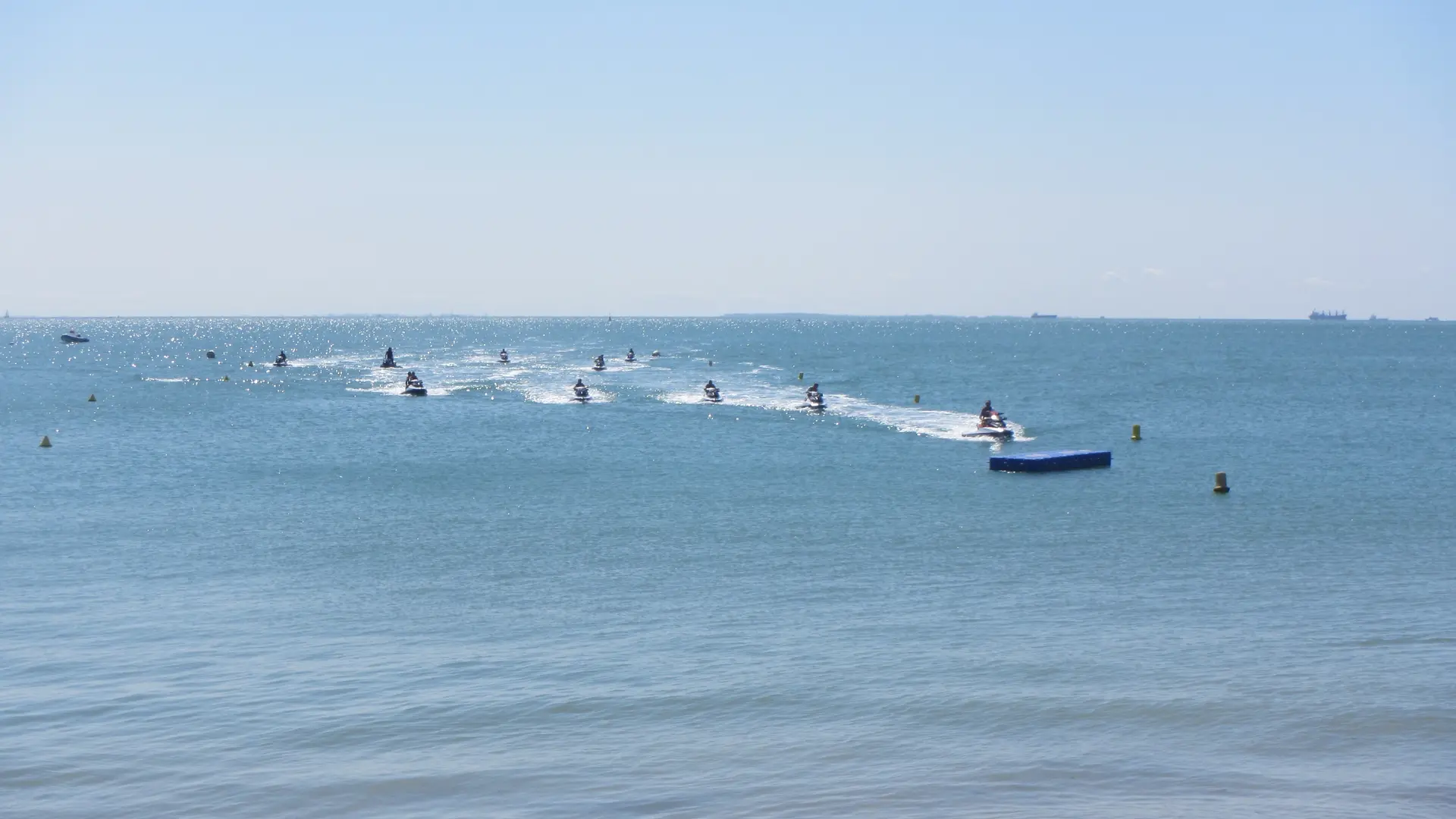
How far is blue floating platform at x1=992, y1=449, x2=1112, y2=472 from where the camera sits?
54.6 metres

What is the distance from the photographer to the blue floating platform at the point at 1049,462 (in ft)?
179

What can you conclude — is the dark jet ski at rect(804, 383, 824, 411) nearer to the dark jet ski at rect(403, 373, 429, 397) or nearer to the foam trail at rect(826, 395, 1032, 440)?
the foam trail at rect(826, 395, 1032, 440)

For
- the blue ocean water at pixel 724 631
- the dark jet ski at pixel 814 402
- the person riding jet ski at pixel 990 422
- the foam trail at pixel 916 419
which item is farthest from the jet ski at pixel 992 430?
the dark jet ski at pixel 814 402

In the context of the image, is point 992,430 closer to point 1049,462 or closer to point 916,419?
point 916,419

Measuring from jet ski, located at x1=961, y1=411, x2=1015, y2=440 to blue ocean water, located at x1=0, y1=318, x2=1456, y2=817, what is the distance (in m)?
2.96

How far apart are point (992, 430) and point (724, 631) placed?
144 feet

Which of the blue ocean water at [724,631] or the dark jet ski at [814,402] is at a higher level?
the dark jet ski at [814,402]

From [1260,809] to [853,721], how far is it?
6236 mm

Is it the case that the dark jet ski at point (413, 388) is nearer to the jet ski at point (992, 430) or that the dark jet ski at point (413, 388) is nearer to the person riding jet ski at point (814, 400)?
the person riding jet ski at point (814, 400)

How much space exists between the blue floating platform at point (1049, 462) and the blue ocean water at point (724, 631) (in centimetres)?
83

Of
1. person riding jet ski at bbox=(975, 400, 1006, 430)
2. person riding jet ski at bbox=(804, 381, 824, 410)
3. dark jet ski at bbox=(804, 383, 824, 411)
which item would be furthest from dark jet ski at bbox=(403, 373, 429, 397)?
person riding jet ski at bbox=(975, 400, 1006, 430)

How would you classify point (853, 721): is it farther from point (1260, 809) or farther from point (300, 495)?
point (300, 495)

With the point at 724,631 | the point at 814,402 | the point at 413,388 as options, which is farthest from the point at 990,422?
the point at 413,388

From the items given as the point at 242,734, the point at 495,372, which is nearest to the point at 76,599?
the point at 242,734
